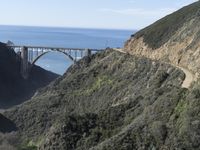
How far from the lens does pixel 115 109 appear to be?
1454 inches

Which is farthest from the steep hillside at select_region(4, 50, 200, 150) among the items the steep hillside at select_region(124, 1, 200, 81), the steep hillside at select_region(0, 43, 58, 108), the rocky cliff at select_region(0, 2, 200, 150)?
the steep hillside at select_region(0, 43, 58, 108)

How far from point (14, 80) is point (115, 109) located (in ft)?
240

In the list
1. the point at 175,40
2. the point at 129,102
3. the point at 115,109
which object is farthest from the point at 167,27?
the point at 115,109

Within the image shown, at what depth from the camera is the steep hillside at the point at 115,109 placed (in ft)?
88.6

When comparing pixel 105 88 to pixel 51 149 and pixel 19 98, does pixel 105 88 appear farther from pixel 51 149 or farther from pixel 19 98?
pixel 19 98

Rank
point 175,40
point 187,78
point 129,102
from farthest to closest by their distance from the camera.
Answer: point 175,40, point 187,78, point 129,102

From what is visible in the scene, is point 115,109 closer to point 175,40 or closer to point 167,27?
point 175,40

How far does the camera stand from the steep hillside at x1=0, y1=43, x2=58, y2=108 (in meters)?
102

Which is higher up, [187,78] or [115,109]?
[187,78]

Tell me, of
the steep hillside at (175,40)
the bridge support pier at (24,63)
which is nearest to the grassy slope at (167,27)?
the steep hillside at (175,40)

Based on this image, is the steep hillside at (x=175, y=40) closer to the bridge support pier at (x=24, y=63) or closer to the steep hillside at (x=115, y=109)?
the steep hillside at (x=115, y=109)

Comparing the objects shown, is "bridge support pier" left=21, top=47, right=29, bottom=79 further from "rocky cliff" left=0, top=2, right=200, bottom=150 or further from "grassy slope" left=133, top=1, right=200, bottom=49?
"grassy slope" left=133, top=1, right=200, bottom=49

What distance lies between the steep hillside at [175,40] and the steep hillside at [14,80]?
39.6 m

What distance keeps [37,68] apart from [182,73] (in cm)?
8048
